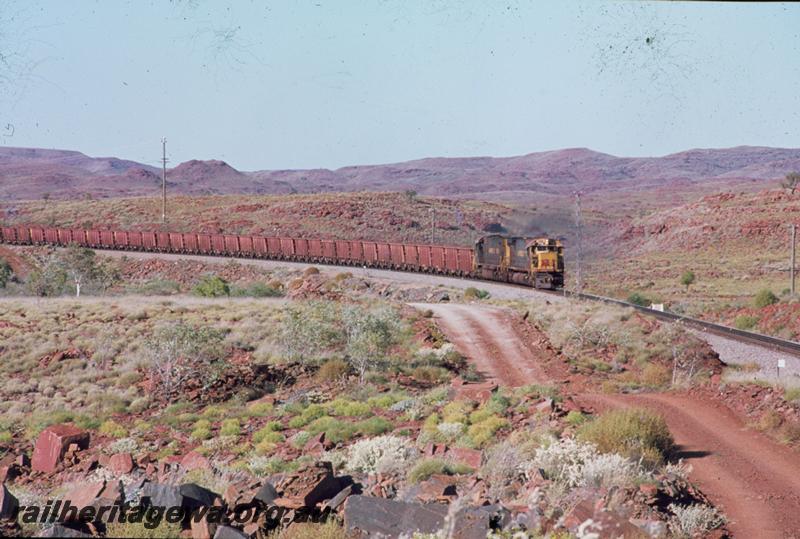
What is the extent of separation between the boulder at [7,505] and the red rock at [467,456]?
6.55 metres

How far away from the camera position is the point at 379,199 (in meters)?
120

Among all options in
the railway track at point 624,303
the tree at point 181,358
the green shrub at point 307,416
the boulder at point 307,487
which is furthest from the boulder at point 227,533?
the railway track at point 624,303

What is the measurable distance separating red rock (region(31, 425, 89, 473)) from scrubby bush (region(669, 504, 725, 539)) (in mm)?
11697

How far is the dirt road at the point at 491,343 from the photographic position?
78.4 feet

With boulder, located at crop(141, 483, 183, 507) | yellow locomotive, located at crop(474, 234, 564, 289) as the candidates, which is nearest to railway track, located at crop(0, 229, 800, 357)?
yellow locomotive, located at crop(474, 234, 564, 289)

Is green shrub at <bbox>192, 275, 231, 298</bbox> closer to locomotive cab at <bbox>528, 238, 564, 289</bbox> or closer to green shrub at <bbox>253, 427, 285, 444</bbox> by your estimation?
locomotive cab at <bbox>528, 238, 564, 289</bbox>

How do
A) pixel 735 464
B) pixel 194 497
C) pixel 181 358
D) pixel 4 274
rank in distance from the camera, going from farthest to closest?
pixel 4 274
pixel 181 358
pixel 735 464
pixel 194 497

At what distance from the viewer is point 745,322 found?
132 feet

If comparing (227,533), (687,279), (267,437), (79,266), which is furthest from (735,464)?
(687,279)

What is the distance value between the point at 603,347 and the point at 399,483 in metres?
17.8

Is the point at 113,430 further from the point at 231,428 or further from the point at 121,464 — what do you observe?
the point at 121,464

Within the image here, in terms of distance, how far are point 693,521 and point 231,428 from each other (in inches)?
438

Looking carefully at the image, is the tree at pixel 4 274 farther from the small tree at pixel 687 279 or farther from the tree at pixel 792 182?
the tree at pixel 792 182

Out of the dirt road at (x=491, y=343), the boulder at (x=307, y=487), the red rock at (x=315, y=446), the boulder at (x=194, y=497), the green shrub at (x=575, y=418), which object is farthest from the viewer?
the dirt road at (x=491, y=343)
